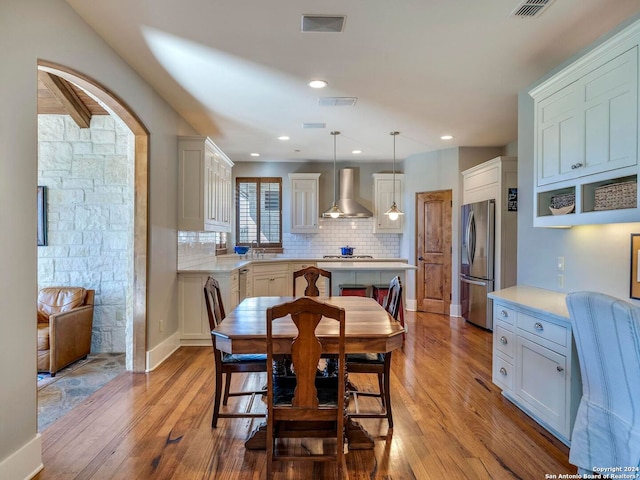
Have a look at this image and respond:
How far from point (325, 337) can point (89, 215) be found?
3.51 metres

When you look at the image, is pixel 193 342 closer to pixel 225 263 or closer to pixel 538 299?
pixel 225 263

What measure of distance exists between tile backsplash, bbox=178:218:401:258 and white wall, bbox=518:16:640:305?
12.6ft

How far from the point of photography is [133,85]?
329 centimetres

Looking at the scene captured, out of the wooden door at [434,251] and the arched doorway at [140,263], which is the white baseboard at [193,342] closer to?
the arched doorway at [140,263]

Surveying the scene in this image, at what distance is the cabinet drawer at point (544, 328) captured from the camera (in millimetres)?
2283

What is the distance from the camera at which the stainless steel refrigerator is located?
5.17 meters

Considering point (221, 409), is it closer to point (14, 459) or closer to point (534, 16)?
point (14, 459)

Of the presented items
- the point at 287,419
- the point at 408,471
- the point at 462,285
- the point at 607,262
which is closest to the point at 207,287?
the point at 287,419

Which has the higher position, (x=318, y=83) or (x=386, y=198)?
(x=318, y=83)

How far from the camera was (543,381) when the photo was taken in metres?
2.47

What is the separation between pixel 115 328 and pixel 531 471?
412 cm

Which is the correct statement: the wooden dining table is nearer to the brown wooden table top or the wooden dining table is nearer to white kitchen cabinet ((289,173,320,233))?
the brown wooden table top

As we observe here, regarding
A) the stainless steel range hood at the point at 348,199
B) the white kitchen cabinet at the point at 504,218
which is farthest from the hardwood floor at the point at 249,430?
the stainless steel range hood at the point at 348,199

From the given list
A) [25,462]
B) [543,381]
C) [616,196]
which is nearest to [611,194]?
[616,196]
